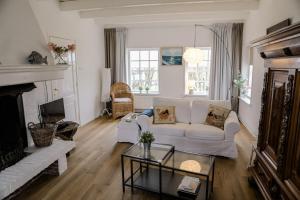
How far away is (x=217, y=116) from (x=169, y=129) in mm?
864

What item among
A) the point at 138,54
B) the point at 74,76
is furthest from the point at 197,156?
the point at 138,54

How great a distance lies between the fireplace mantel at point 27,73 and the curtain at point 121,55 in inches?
112

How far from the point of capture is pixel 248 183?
110 inches

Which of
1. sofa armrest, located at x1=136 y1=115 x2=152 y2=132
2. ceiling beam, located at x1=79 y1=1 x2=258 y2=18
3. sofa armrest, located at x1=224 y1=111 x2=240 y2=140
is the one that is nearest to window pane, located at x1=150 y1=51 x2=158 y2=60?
ceiling beam, located at x1=79 y1=1 x2=258 y2=18

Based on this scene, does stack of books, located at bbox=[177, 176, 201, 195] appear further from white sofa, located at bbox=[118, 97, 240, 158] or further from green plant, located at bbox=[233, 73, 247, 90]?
green plant, located at bbox=[233, 73, 247, 90]

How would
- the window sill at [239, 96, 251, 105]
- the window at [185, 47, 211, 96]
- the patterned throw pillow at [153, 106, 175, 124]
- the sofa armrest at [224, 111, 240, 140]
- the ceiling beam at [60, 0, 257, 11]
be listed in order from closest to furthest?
the sofa armrest at [224, 111, 240, 140]
the ceiling beam at [60, 0, 257, 11]
the patterned throw pillow at [153, 106, 175, 124]
the window sill at [239, 96, 251, 105]
the window at [185, 47, 211, 96]

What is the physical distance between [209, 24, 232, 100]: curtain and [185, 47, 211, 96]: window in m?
0.30

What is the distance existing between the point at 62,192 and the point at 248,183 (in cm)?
239

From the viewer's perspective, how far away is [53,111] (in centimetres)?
400

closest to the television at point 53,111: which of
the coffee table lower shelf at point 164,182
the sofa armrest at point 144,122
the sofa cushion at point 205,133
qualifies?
the sofa armrest at point 144,122

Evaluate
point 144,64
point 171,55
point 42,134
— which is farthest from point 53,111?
point 171,55

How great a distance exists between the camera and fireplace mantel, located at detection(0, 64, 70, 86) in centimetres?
253

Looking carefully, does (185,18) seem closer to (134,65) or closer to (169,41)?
(169,41)

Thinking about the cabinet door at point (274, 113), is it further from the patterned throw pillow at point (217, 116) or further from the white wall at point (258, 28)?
the patterned throw pillow at point (217, 116)
